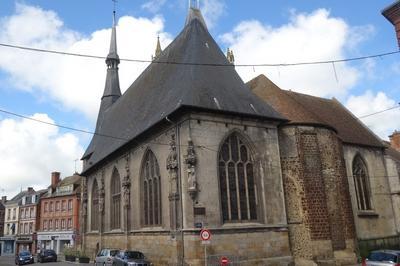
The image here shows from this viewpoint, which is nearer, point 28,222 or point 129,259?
A: point 129,259

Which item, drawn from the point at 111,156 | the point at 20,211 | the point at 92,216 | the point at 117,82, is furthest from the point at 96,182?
the point at 20,211

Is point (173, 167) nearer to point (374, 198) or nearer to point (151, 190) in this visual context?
point (151, 190)

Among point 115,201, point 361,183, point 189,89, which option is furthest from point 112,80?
A: point 361,183

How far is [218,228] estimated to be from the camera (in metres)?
16.6

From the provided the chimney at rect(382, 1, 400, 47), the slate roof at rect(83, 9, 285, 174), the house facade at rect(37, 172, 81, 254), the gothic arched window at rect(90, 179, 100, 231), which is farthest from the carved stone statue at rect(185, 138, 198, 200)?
the house facade at rect(37, 172, 81, 254)

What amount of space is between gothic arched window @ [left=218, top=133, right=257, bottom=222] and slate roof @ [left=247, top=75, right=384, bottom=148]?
3680mm

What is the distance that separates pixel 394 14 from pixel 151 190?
45.0 ft

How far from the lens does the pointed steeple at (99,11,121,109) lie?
3834 centimetres

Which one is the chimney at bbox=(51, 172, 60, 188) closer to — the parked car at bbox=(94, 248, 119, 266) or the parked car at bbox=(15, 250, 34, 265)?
the parked car at bbox=(15, 250, 34, 265)

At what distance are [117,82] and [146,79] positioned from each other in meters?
12.9

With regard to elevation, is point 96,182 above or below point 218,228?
above

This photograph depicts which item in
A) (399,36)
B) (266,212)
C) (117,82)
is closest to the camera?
(399,36)

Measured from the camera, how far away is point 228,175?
18031mm

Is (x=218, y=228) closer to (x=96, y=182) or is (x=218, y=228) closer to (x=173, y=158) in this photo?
(x=173, y=158)
